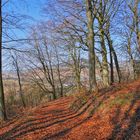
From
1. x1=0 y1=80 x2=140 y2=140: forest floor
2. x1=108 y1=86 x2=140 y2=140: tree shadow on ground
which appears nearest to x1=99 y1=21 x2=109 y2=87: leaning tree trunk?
x1=0 y1=80 x2=140 y2=140: forest floor

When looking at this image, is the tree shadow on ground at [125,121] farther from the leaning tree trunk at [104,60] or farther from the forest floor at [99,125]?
the leaning tree trunk at [104,60]

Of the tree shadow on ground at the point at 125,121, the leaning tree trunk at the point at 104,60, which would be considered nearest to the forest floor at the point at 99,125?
the tree shadow on ground at the point at 125,121

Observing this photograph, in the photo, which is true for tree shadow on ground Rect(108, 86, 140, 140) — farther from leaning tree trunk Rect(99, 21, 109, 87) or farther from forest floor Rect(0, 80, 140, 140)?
leaning tree trunk Rect(99, 21, 109, 87)

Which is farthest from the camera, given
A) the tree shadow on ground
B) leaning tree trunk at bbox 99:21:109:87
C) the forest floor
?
leaning tree trunk at bbox 99:21:109:87

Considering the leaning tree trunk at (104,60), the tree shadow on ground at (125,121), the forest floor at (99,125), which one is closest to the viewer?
the tree shadow on ground at (125,121)

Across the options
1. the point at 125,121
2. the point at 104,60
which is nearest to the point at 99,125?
the point at 125,121

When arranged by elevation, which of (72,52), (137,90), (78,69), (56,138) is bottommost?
(56,138)

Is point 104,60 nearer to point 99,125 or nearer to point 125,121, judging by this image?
Result: point 99,125

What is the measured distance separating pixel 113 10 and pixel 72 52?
17.3m

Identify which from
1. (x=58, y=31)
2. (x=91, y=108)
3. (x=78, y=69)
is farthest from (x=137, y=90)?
(x=78, y=69)

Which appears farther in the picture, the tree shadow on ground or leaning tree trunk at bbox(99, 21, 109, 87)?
leaning tree trunk at bbox(99, 21, 109, 87)

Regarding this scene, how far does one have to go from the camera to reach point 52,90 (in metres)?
40.3

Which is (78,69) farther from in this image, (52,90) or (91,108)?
(91,108)

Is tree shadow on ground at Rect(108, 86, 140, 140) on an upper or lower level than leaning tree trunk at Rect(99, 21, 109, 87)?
lower
